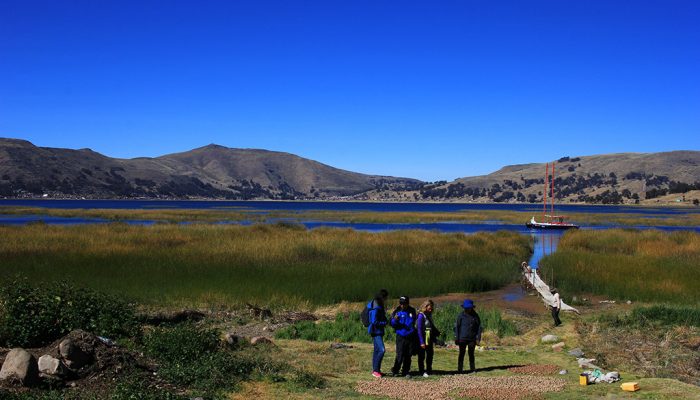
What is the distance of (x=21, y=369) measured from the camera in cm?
1036

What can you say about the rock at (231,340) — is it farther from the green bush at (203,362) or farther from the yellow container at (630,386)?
the yellow container at (630,386)

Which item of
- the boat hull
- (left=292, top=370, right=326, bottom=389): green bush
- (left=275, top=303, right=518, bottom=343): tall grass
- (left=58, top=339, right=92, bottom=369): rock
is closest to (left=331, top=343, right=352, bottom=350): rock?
(left=275, top=303, right=518, bottom=343): tall grass

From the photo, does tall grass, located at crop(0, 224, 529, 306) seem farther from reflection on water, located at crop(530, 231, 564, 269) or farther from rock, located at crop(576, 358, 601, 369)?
rock, located at crop(576, 358, 601, 369)

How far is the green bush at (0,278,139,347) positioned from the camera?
13.1 metres

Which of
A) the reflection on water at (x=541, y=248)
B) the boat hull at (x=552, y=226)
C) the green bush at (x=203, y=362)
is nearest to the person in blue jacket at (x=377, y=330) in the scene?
the green bush at (x=203, y=362)

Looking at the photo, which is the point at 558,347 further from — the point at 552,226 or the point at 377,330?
the point at 552,226

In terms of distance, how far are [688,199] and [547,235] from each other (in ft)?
465

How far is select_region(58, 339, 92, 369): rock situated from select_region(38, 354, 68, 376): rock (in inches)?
8.2

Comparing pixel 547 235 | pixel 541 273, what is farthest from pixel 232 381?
pixel 547 235

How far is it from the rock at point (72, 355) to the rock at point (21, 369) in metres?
0.55

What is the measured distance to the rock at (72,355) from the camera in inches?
435

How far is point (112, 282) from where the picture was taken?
84.5 feet

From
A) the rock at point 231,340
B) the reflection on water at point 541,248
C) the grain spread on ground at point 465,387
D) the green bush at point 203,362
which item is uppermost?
the green bush at point 203,362

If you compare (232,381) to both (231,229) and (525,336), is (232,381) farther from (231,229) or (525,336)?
(231,229)
